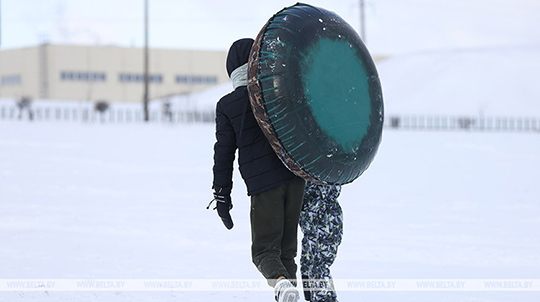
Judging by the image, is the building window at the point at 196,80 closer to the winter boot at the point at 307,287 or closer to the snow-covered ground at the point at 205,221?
the snow-covered ground at the point at 205,221

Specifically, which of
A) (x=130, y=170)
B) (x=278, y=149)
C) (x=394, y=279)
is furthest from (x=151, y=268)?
(x=130, y=170)

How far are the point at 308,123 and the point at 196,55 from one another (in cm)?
5647

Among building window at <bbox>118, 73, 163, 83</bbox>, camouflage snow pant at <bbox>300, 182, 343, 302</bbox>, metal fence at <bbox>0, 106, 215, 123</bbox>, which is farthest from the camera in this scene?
building window at <bbox>118, 73, 163, 83</bbox>

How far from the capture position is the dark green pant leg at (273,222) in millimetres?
3365

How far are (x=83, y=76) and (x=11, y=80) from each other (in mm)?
6746

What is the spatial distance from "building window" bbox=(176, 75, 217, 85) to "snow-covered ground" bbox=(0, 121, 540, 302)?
4228 centimetres

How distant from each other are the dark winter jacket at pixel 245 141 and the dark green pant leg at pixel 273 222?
0.06m

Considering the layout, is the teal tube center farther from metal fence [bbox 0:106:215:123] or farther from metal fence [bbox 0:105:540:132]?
metal fence [bbox 0:105:540:132]

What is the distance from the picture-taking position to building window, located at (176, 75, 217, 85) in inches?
2290

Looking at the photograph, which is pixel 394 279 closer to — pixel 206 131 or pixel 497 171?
pixel 497 171

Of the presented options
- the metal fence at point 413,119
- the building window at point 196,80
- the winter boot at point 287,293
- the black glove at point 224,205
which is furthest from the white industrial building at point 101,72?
the winter boot at point 287,293

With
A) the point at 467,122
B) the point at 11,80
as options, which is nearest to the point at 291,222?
the point at 467,122

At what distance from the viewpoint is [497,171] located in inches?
509

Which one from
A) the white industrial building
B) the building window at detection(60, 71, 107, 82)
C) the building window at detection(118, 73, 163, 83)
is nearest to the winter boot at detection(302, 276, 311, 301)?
the white industrial building
